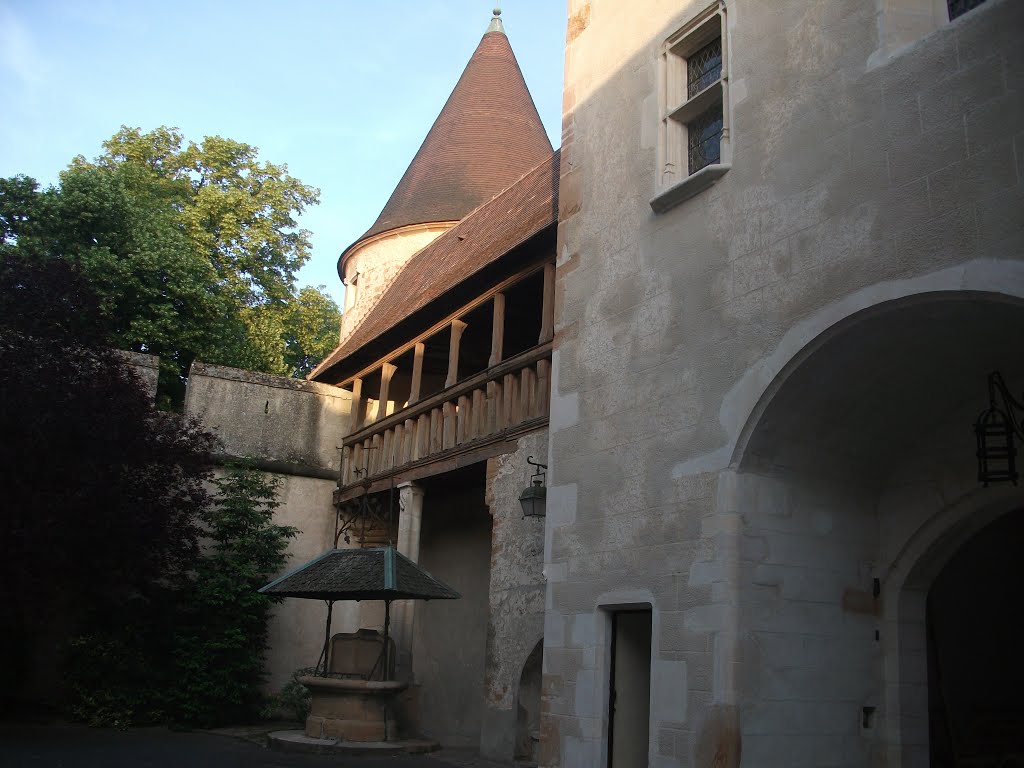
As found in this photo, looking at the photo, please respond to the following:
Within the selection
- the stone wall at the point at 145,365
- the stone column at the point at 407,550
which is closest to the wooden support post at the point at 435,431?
the stone column at the point at 407,550

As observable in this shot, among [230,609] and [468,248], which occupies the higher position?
[468,248]

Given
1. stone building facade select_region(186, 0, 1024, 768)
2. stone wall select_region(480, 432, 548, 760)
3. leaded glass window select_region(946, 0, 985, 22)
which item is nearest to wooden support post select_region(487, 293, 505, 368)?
stone wall select_region(480, 432, 548, 760)

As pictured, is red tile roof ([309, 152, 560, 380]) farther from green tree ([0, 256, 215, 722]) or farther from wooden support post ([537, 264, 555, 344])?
green tree ([0, 256, 215, 722])

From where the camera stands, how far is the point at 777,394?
609 centimetres

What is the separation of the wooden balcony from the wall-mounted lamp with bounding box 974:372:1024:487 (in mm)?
4569

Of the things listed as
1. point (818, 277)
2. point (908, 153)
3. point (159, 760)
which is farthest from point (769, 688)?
point (159, 760)

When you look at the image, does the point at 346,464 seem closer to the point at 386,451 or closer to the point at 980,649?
the point at 386,451

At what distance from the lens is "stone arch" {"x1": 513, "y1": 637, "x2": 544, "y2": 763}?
9.42 m

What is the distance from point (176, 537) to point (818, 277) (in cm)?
959

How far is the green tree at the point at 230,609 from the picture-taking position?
13.1 meters

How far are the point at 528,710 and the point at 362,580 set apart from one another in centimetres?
223

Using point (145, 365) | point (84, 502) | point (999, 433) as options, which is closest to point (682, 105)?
point (999, 433)

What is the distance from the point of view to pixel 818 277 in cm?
590

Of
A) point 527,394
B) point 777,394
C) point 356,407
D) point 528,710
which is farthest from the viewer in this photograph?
point 356,407
